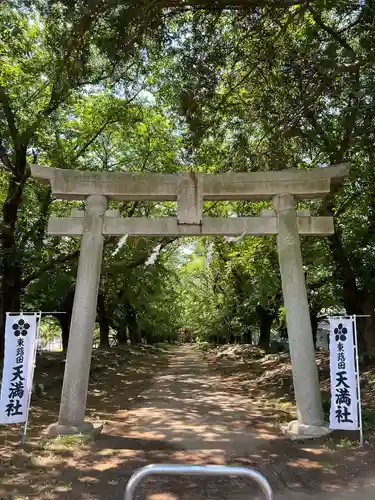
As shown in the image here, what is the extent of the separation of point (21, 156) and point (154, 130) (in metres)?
4.62

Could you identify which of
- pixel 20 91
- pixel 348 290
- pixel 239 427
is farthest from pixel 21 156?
pixel 348 290

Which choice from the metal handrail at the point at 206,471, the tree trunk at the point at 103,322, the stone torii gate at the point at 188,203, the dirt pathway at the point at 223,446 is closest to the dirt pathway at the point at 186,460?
the dirt pathway at the point at 223,446

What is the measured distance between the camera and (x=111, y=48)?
7.07m

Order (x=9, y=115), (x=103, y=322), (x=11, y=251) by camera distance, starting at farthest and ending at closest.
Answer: (x=103, y=322) → (x=11, y=251) → (x=9, y=115)

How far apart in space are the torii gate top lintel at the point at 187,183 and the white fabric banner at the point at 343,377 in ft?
9.00

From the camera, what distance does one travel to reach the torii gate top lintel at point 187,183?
27.9 ft

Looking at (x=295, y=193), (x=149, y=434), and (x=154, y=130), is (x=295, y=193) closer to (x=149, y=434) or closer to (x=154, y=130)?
(x=149, y=434)

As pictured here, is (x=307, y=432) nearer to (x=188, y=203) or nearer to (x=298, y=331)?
(x=298, y=331)

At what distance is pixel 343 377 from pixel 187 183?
4548 millimetres

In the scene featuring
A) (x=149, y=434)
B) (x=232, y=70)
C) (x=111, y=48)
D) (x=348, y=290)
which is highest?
(x=232, y=70)

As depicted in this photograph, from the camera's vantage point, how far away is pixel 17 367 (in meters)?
7.38

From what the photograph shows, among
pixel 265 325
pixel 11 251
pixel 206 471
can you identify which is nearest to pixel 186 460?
pixel 206 471

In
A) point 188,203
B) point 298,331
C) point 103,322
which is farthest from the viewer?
point 103,322

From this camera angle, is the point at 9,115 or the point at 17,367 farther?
the point at 9,115
